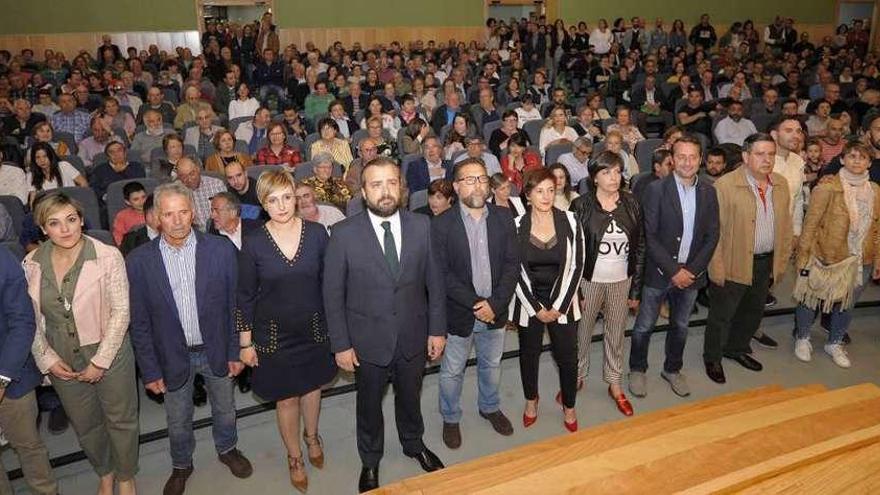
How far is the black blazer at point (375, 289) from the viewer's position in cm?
262

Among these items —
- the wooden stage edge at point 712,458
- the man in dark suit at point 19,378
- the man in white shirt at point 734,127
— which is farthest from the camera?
the man in white shirt at point 734,127

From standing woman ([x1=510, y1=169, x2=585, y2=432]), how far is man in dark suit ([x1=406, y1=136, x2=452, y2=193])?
8.39 ft

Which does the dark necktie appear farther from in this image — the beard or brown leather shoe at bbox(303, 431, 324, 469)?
brown leather shoe at bbox(303, 431, 324, 469)

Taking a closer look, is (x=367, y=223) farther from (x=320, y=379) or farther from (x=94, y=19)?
(x=94, y=19)

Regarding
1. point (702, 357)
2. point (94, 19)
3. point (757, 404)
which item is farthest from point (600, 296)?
point (94, 19)

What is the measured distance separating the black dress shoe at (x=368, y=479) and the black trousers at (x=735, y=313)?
2.28 metres

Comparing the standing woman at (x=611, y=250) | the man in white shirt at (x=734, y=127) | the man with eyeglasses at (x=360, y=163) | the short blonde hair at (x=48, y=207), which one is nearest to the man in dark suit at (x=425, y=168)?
the man with eyeglasses at (x=360, y=163)

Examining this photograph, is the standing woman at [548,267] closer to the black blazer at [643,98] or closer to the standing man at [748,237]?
the standing man at [748,237]

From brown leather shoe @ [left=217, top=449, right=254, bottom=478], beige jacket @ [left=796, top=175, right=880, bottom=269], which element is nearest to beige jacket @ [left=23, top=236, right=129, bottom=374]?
brown leather shoe @ [left=217, top=449, right=254, bottom=478]

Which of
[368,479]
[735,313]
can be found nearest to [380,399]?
[368,479]

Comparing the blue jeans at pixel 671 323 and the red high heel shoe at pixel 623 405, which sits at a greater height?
the blue jeans at pixel 671 323

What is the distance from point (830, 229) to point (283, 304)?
3.32m

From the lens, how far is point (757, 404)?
289 cm

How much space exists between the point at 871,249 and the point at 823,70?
8655 mm
